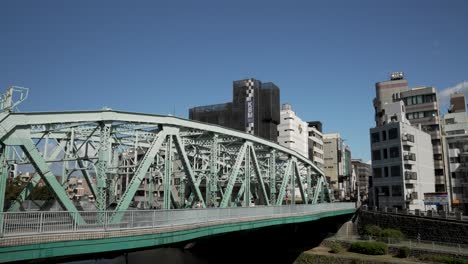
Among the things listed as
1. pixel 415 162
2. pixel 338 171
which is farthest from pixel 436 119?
pixel 338 171

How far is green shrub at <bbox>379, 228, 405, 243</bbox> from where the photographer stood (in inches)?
1735

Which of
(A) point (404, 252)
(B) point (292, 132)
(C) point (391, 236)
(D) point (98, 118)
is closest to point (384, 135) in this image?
(C) point (391, 236)

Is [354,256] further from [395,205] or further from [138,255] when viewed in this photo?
[138,255]

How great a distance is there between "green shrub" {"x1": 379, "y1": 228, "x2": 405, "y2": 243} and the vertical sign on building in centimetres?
4818

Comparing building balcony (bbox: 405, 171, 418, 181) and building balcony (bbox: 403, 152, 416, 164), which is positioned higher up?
building balcony (bbox: 403, 152, 416, 164)

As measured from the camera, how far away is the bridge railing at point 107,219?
1323cm

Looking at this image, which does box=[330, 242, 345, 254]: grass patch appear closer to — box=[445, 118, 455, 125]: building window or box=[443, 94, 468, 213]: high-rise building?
box=[443, 94, 468, 213]: high-rise building

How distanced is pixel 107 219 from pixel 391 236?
130ft

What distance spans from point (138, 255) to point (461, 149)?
170 ft

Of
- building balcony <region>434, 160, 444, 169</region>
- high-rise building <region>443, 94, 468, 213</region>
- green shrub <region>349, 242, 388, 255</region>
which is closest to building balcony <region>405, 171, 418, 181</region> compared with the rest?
high-rise building <region>443, 94, 468, 213</region>

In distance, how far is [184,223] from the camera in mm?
20266

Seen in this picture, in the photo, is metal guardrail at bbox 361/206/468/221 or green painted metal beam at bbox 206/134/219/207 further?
metal guardrail at bbox 361/206/468/221

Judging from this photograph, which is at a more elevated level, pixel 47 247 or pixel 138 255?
pixel 47 247

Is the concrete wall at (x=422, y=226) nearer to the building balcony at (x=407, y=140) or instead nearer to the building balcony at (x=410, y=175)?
the building balcony at (x=410, y=175)
